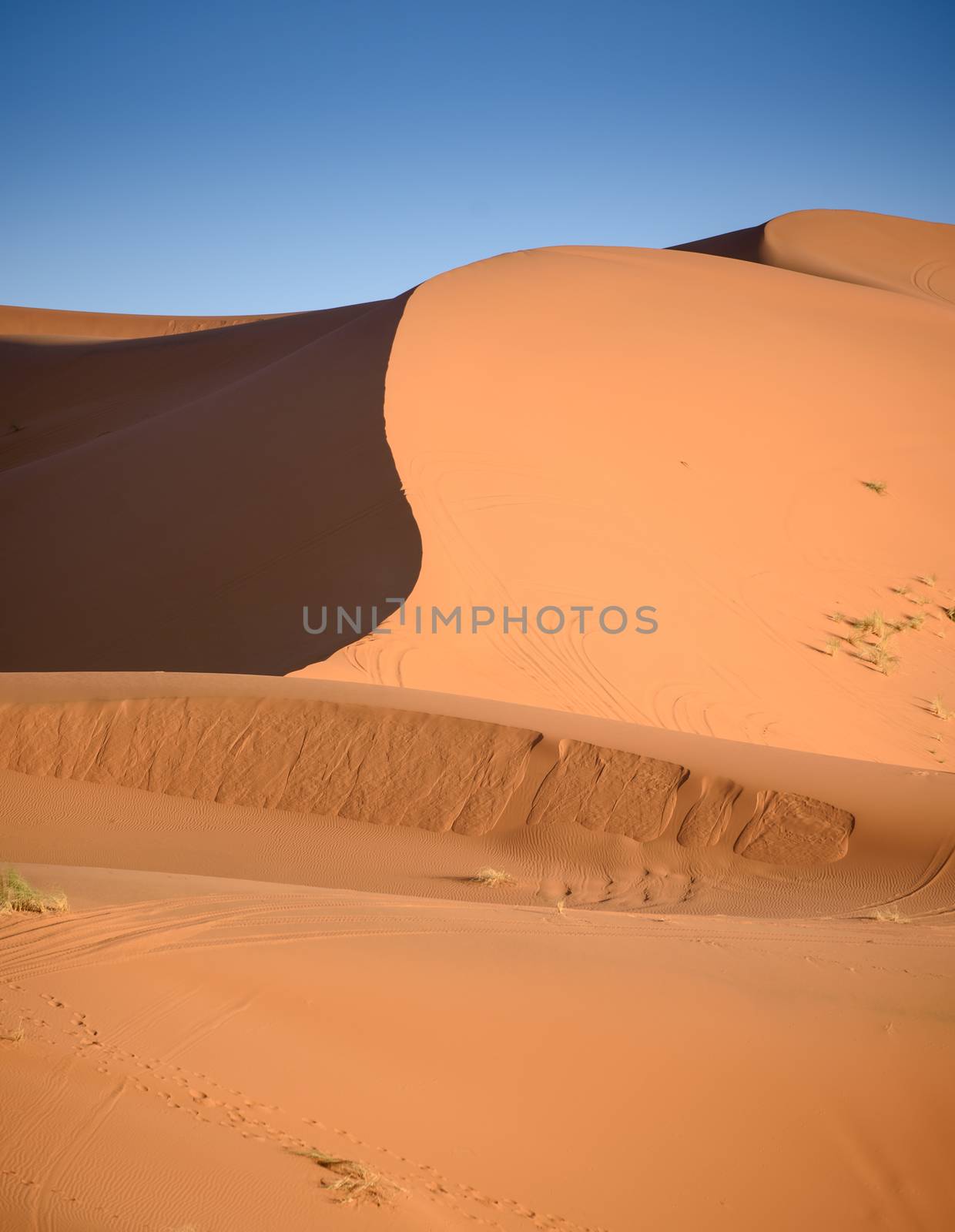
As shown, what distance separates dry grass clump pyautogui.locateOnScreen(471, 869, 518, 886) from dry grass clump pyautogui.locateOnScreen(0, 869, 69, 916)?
259cm

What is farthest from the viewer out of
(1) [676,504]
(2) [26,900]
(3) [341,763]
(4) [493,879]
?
(1) [676,504]

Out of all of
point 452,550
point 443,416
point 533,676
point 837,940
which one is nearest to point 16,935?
point 837,940

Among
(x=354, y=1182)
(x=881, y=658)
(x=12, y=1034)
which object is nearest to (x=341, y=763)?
(x=12, y=1034)

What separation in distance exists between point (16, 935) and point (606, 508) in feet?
35.3

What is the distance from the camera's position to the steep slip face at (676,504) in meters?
11.3

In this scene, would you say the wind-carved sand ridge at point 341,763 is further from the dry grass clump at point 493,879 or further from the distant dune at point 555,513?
the distant dune at point 555,513

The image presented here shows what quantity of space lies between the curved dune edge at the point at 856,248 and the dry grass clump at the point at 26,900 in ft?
102

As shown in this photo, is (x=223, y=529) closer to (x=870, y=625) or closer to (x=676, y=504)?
(x=676, y=504)

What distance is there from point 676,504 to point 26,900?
38.1 feet

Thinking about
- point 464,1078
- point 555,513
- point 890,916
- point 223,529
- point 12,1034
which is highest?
point 555,513

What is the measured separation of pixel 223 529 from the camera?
14344 mm

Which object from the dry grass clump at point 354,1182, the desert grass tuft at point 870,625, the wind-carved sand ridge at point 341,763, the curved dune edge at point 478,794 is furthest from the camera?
the desert grass tuft at point 870,625

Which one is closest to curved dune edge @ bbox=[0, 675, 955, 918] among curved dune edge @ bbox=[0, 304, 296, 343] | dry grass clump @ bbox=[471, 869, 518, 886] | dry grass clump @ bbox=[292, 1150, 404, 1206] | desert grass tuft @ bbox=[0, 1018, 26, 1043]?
dry grass clump @ bbox=[471, 869, 518, 886]

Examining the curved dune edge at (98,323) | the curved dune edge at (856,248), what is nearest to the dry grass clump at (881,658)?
the curved dune edge at (856,248)
